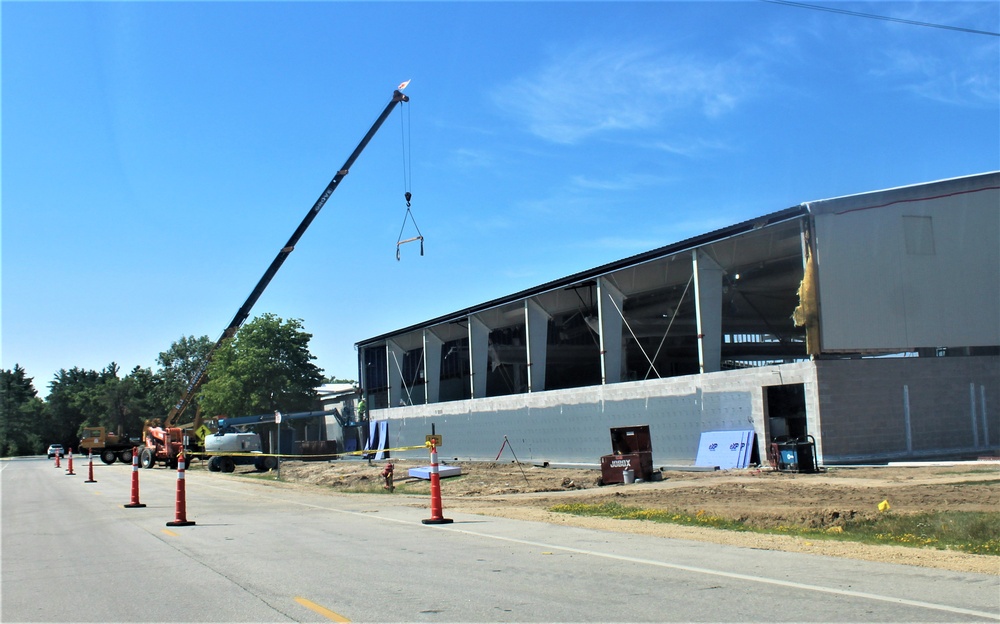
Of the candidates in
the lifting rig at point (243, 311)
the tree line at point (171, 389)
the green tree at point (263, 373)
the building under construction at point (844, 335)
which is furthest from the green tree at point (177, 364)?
the building under construction at point (844, 335)

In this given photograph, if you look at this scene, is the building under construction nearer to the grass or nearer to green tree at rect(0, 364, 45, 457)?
the grass

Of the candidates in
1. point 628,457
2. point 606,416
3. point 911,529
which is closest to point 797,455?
point 628,457

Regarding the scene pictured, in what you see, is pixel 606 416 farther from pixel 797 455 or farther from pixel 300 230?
pixel 300 230

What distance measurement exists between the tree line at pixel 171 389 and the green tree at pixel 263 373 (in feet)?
0.31

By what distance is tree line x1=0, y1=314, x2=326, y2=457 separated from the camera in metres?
75.9

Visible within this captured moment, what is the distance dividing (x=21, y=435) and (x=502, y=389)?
95.6 meters

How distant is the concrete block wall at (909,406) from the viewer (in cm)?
2520

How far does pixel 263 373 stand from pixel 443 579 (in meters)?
70.7

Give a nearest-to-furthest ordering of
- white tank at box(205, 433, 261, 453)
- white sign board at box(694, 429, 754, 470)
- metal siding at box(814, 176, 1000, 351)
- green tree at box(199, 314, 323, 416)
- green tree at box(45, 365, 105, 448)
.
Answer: metal siding at box(814, 176, 1000, 351) < white sign board at box(694, 429, 754, 470) < white tank at box(205, 433, 261, 453) < green tree at box(199, 314, 323, 416) < green tree at box(45, 365, 105, 448)

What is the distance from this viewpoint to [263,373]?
249 ft

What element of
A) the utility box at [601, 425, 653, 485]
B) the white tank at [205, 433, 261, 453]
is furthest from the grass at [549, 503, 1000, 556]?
the white tank at [205, 433, 261, 453]

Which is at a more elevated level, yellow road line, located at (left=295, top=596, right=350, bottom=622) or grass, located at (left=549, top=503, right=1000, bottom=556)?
yellow road line, located at (left=295, top=596, right=350, bottom=622)

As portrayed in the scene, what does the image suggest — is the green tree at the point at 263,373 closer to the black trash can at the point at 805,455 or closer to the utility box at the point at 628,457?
the utility box at the point at 628,457

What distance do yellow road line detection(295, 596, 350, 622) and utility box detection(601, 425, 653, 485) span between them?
1834 centimetres
